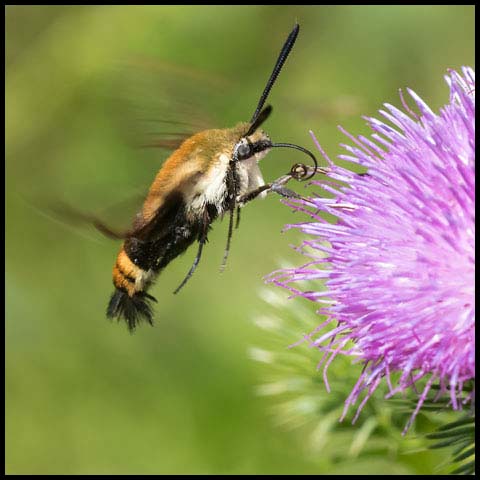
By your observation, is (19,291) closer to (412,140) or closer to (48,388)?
(48,388)

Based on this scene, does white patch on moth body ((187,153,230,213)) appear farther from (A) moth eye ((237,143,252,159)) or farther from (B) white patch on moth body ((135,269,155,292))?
(B) white patch on moth body ((135,269,155,292))

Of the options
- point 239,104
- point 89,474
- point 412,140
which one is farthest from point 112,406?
point 412,140

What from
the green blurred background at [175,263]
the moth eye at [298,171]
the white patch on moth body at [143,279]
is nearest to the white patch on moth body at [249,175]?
the moth eye at [298,171]

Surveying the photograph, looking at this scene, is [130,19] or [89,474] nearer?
[89,474]

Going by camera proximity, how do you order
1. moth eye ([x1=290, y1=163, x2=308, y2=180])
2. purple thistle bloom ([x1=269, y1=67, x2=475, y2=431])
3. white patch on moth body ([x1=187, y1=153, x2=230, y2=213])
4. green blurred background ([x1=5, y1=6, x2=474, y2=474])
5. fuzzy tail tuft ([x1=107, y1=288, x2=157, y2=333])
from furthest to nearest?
green blurred background ([x1=5, y1=6, x2=474, y2=474]), fuzzy tail tuft ([x1=107, y1=288, x2=157, y2=333]), moth eye ([x1=290, y1=163, x2=308, y2=180]), white patch on moth body ([x1=187, y1=153, x2=230, y2=213]), purple thistle bloom ([x1=269, y1=67, x2=475, y2=431])

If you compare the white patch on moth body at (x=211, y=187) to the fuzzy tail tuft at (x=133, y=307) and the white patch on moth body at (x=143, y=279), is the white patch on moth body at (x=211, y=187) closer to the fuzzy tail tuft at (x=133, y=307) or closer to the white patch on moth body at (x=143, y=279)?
the white patch on moth body at (x=143, y=279)

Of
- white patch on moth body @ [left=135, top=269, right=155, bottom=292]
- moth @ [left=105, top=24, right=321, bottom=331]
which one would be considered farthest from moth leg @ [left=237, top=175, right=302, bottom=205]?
white patch on moth body @ [left=135, top=269, right=155, bottom=292]

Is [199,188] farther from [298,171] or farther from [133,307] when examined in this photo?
[133,307]
